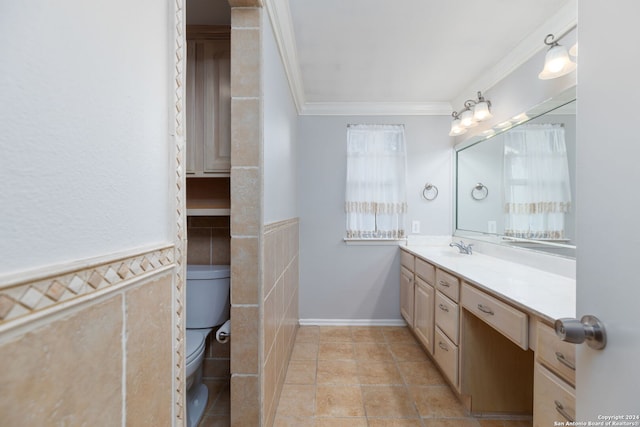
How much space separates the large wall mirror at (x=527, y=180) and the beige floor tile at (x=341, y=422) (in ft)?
5.04

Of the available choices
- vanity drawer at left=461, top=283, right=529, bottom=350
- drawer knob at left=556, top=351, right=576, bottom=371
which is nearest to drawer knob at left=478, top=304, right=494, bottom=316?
vanity drawer at left=461, top=283, right=529, bottom=350

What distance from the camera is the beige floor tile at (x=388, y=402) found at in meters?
1.79

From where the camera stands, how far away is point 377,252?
10.3ft

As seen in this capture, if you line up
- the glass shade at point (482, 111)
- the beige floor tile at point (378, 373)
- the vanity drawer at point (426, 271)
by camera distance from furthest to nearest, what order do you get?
the glass shade at point (482, 111), the vanity drawer at point (426, 271), the beige floor tile at point (378, 373)

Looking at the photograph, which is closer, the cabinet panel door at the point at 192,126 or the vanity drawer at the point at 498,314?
the vanity drawer at the point at 498,314

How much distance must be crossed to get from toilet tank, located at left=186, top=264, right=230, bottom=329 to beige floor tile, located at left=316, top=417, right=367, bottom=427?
843 mm

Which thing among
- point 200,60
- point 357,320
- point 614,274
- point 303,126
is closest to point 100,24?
point 614,274

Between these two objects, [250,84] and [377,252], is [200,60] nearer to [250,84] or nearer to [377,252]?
[250,84]

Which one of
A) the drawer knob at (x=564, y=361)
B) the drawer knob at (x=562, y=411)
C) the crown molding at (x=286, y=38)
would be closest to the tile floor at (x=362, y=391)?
the drawer knob at (x=562, y=411)

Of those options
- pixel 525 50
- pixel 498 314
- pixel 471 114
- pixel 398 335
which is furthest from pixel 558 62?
pixel 398 335

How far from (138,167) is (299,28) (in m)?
1.82

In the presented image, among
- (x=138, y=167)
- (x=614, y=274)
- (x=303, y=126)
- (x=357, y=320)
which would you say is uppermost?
(x=303, y=126)

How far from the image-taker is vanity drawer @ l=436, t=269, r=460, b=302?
5.98 ft

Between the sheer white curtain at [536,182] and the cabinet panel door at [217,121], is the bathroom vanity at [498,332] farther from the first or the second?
the cabinet panel door at [217,121]
